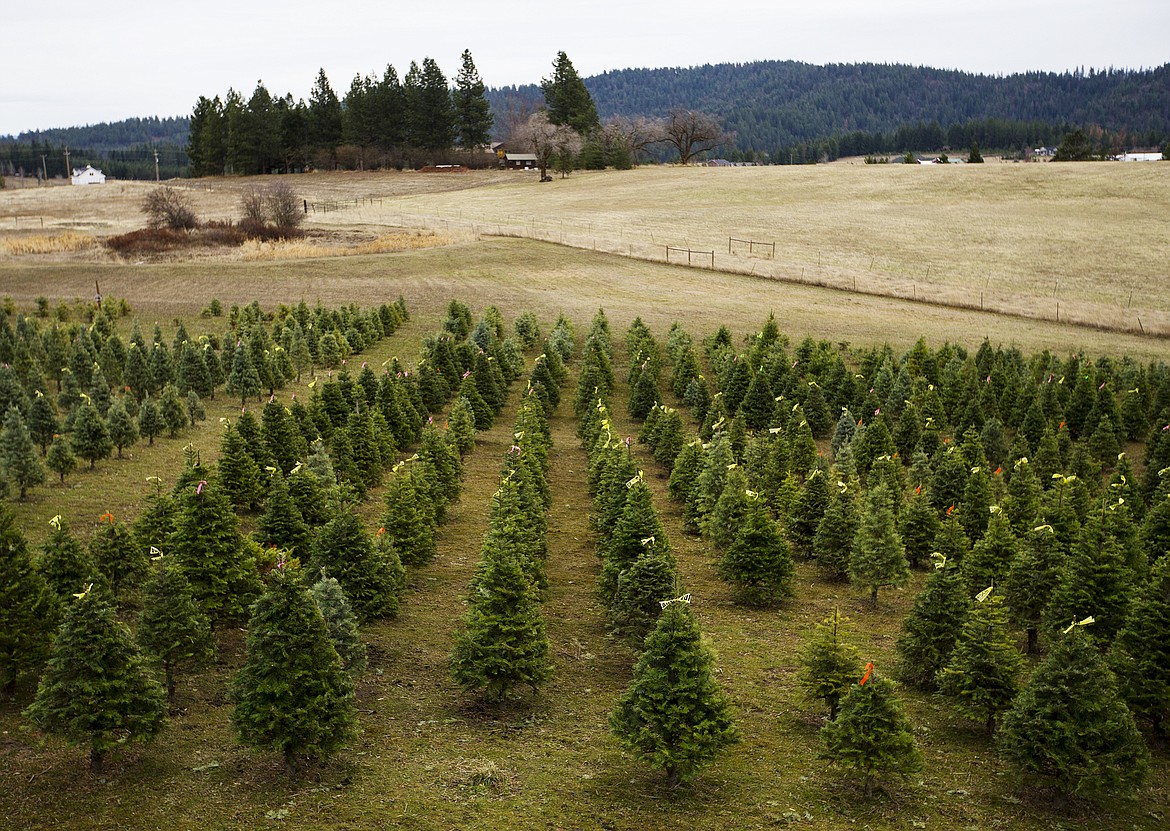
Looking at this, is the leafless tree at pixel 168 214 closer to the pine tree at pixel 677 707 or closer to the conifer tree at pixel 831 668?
the conifer tree at pixel 831 668

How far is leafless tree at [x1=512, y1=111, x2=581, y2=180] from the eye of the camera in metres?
128

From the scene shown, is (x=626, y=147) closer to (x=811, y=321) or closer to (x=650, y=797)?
(x=811, y=321)

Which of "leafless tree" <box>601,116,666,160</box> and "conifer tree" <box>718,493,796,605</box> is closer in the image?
→ "conifer tree" <box>718,493,796,605</box>

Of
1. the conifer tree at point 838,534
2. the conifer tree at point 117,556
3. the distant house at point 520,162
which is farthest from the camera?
the distant house at point 520,162

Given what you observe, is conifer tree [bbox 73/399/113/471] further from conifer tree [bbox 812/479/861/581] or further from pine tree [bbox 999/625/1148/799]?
pine tree [bbox 999/625/1148/799]

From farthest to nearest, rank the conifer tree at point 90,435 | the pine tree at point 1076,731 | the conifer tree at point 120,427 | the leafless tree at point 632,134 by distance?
the leafless tree at point 632,134 → the conifer tree at point 120,427 → the conifer tree at point 90,435 → the pine tree at point 1076,731

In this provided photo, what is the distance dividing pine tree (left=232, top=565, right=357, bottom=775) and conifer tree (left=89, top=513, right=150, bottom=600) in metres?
6.50

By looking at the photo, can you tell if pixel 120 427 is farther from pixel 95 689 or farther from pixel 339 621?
pixel 95 689

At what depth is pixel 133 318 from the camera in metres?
62.3

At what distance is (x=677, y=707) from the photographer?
1686 centimetres

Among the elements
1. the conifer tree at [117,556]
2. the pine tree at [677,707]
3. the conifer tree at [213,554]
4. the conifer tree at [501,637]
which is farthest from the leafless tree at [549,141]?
the pine tree at [677,707]

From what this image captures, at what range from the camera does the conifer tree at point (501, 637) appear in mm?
19484

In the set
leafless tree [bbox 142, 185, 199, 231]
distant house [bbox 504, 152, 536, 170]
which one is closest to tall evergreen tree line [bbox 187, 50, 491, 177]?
distant house [bbox 504, 152, 536, 170]

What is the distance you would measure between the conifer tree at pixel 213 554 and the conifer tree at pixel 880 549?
14475 mm
